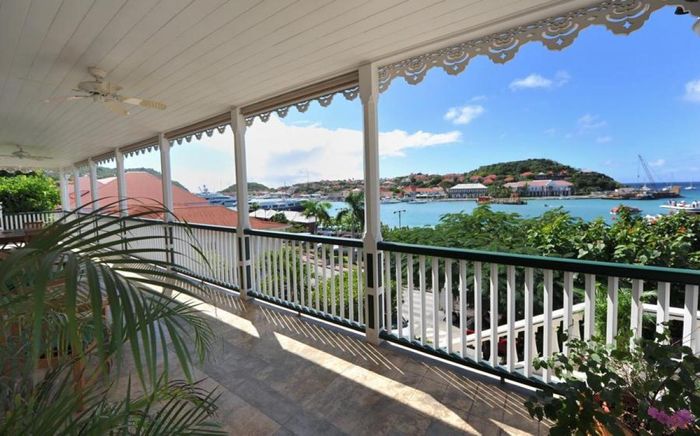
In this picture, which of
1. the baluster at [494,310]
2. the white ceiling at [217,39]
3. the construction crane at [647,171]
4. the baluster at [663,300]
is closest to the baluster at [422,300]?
the baluster at [494,310]

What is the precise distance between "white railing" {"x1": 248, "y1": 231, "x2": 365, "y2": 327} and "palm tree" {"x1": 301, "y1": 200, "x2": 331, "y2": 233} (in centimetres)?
831

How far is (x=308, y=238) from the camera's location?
3455 mm

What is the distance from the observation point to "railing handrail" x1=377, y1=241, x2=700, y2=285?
1.66m

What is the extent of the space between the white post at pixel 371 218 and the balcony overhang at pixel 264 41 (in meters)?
0.23

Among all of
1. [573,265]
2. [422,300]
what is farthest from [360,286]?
[573,265]

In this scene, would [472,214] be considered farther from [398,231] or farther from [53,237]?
[53,237]

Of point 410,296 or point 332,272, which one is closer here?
point 410,296

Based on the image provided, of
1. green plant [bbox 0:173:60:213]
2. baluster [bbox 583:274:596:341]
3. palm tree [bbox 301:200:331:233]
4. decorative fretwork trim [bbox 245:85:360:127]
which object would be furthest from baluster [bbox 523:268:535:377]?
green plant [bbox 0:173:60:213]

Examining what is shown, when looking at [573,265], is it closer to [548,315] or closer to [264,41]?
[548,315]

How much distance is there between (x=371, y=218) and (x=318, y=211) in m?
11.2

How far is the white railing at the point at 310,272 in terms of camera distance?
3.19 m

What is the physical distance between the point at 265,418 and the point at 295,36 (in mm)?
2581

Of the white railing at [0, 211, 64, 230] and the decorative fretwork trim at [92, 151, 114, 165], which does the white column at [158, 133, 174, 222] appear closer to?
the decorative fretwork trim at [92, 151, 114, 165]

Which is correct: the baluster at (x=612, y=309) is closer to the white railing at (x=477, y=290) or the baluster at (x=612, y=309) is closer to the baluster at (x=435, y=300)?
the white railing at (x=477, y=290)
